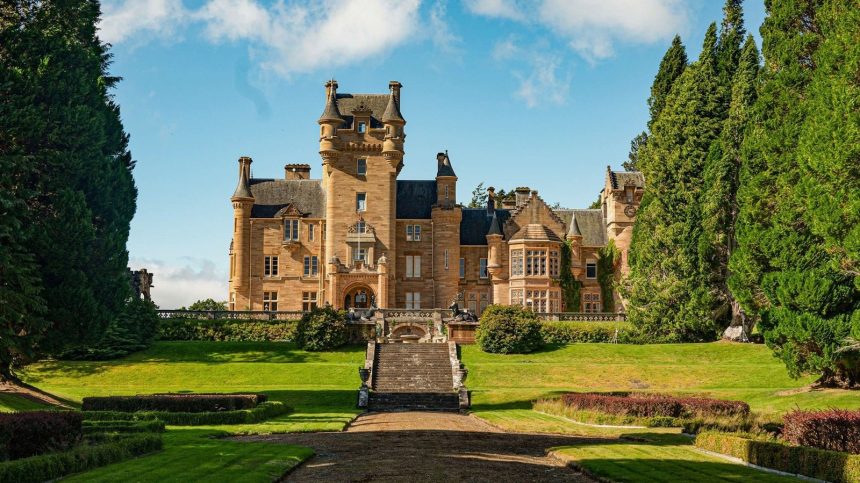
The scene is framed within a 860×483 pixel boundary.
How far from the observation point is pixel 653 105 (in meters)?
62.5

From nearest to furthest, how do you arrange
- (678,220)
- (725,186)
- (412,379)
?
(412,379) < (725,186) < (678,220)

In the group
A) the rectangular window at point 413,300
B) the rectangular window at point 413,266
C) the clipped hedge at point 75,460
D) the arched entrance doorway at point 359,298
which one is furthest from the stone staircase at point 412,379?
the clipped hedge at point 75,460

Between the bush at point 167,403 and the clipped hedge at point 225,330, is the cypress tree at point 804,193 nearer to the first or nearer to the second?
the bush at point 167,403

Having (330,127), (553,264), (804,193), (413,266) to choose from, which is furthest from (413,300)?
(804,193)

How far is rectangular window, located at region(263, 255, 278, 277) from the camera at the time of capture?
68.8m

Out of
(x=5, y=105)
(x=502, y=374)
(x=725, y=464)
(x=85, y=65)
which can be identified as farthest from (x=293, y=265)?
(x=725, y=464)

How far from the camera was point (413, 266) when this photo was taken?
227 feet

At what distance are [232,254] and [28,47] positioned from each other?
3742cm

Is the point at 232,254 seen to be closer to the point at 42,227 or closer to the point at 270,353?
the point at 270,353

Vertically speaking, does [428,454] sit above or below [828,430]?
below

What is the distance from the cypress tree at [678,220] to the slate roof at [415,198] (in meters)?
18.4

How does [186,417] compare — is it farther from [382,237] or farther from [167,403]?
[382,237]

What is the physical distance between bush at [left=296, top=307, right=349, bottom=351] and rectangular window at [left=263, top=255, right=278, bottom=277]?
48.0ft

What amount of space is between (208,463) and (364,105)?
51312 millimetres
